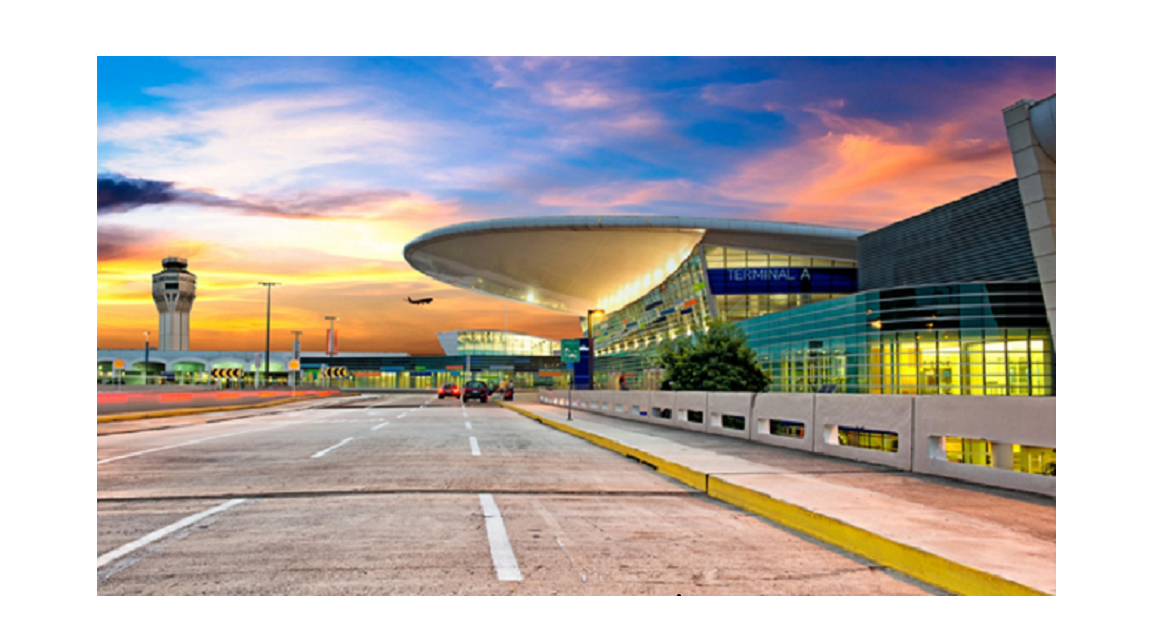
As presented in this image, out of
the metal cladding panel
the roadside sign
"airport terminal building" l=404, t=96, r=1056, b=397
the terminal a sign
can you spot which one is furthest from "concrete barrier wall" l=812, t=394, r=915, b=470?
the terminal a sign

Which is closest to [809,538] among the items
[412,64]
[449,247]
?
[412,64]

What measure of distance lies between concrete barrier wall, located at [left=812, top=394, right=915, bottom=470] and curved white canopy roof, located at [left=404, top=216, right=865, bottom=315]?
49.2 metres

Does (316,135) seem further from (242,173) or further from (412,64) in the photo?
(412,64)

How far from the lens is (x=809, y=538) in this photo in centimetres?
688

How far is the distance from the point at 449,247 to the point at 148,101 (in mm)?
81503

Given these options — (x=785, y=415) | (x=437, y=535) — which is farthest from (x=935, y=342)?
(x=437, y=535)

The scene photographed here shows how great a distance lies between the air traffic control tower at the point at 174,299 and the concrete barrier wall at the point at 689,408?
588 ft

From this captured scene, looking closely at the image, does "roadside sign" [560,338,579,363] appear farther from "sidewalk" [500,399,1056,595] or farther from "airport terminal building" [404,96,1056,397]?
"sidewalk" [500,399,1056,595]

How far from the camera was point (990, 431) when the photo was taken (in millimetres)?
9180

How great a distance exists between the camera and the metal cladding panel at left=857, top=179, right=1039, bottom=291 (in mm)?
38997

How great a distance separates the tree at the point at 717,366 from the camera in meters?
29.0

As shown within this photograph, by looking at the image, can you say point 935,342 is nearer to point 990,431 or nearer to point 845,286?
point 845,286

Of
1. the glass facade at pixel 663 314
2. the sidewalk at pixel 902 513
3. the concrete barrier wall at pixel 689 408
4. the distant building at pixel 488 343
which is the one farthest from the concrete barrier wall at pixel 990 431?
the distant building at pixel 488 343
